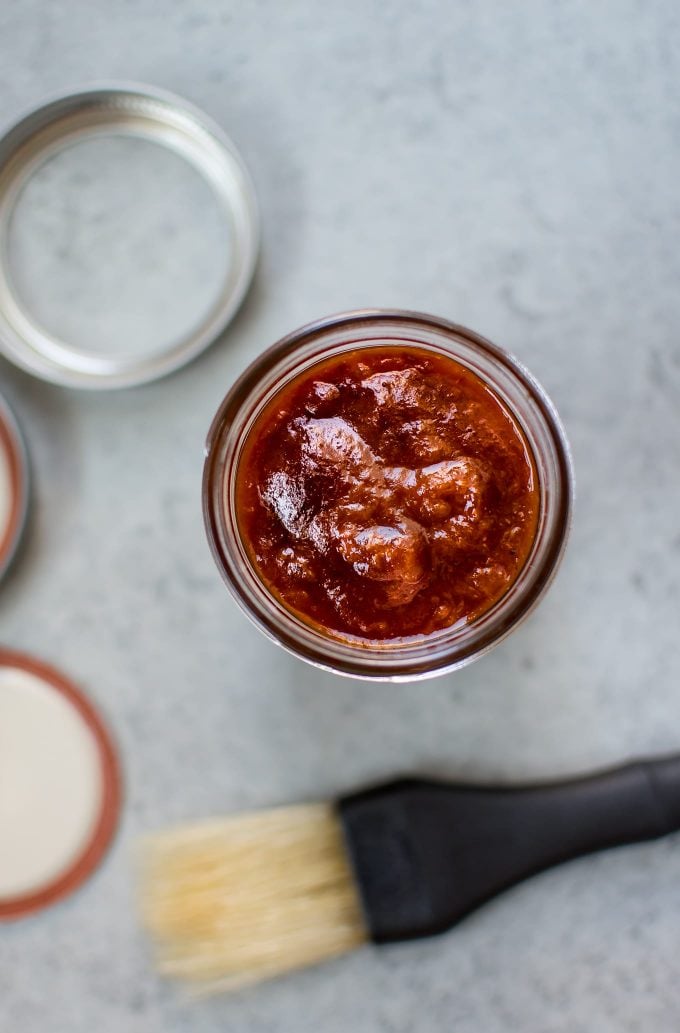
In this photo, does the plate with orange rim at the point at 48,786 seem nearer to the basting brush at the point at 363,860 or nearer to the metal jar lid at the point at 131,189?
the basting brush at the point at 363,860

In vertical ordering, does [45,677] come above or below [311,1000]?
A: above

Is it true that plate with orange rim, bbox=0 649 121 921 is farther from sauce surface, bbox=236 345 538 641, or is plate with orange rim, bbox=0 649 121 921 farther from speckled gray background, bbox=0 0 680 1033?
sauce surface, bbox=236 345 538 641

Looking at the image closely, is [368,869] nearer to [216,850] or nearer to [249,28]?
[216,850]

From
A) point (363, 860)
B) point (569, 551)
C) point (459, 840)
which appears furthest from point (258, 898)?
point (569, 551)

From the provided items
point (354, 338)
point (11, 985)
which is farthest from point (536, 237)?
point (11, 985)

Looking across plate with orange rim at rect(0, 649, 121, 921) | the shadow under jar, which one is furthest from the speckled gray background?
the shadow under jar
